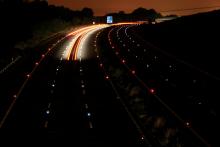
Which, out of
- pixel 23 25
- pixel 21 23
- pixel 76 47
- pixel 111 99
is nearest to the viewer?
pixel 111 99

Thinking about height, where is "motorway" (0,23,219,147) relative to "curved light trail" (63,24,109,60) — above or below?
above

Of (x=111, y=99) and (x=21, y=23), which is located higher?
(x=111, y=99)

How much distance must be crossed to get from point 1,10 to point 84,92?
61692mm

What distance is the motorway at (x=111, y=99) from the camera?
26797mm

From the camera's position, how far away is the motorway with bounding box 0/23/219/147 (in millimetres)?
26797

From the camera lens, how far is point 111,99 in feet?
119

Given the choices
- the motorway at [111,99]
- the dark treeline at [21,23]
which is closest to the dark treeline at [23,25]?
the dark treeline at [21,23]

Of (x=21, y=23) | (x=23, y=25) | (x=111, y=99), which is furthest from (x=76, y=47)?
(x=111, y=99)

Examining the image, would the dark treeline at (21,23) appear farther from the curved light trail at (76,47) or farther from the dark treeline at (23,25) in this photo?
the curved light trail at (76,47)

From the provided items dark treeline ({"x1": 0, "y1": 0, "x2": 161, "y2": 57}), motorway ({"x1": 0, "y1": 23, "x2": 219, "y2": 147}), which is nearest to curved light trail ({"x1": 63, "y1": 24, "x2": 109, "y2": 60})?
motorway ({"x1": 0, "y1": 23, "x2": 219, "y2": 147})

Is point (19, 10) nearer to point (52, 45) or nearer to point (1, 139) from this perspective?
point (52, 45)

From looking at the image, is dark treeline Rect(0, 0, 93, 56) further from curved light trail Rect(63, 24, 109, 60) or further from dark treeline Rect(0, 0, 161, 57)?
curved light trail Rect(63, 24, 109, 60)

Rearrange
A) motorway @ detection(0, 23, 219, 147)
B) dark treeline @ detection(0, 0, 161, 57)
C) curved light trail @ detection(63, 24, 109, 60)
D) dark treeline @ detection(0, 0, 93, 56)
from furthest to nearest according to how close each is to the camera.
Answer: dark treeline @ detection(0, 0, 93, 56)
dark treeline @ detection(0, 0, 161, 57)
curved light trail @ detection(63, 24, 109, 60)
motorway @ detection(0, 23, 219, 147)

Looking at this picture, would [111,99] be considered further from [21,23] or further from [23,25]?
[21,23]
